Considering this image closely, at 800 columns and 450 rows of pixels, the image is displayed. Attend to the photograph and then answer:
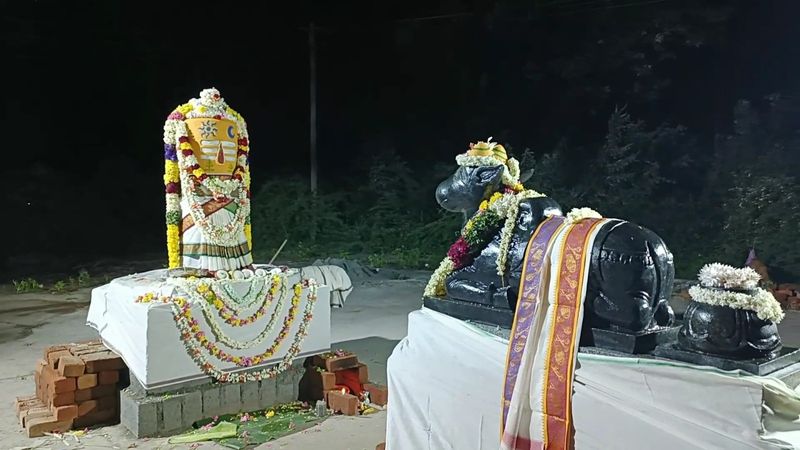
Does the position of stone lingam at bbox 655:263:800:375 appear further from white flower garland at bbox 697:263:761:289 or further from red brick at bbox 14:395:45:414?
red brick at bbox 14:395:45:414

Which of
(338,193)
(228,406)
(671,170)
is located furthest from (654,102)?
(228,406)

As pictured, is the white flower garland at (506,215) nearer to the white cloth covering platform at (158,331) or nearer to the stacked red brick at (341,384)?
the stacked red brick at (341,384)

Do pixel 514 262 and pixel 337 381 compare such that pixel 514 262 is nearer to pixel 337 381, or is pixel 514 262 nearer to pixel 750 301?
pixel 750 301

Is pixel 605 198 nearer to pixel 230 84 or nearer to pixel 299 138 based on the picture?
pixel 299 138

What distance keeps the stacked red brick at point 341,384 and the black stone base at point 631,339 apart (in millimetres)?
2358

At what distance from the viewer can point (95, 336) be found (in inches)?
253

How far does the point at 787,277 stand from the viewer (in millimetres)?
9852

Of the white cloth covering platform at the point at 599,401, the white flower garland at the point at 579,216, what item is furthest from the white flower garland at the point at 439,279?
the white flower garland at the point at 579,216

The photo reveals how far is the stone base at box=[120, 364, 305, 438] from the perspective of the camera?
162 inches

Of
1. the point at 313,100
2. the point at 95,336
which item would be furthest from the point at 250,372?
the point at 313,100

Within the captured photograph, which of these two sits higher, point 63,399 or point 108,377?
point 108,377

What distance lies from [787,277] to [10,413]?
1001cm

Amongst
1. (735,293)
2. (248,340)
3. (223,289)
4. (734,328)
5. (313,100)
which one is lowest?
(248,340)

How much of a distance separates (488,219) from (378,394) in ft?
6.35
